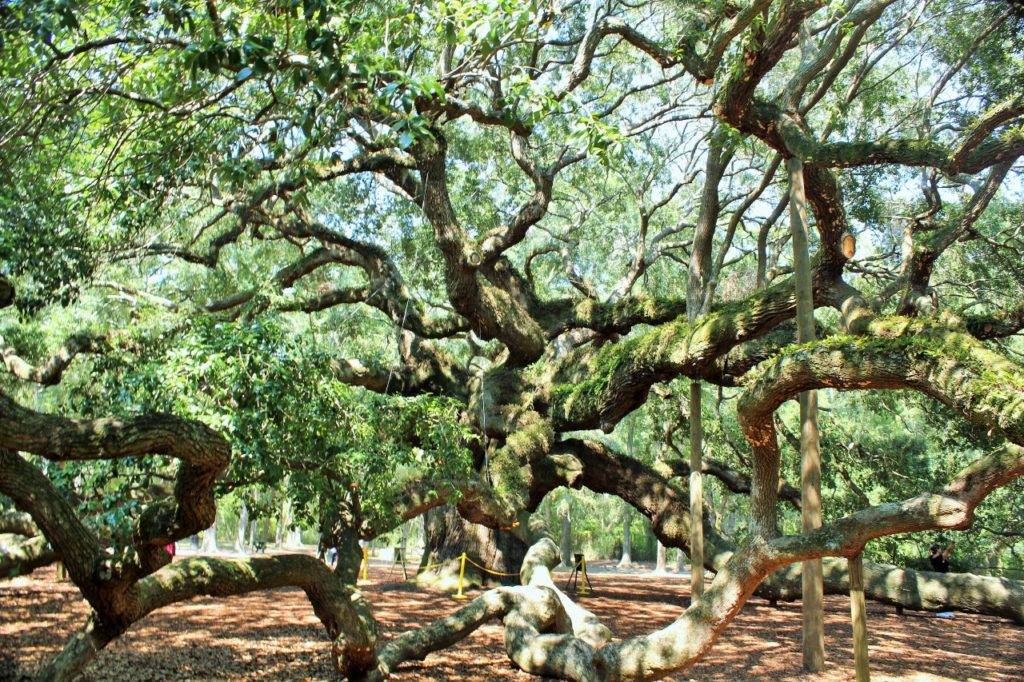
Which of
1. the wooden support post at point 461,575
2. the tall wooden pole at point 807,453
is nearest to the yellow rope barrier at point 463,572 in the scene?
the wooden support post at point 461,575

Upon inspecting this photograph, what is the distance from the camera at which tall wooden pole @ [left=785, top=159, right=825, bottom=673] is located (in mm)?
6574

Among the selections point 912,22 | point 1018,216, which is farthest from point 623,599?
point 912,22

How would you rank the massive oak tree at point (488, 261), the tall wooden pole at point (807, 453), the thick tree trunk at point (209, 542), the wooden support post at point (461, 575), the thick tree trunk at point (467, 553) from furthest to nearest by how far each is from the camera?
the thick tree trunk at point (209, 542)
the thick tree trunk at point (467, 553)
the wooden support post at point (461, 575)
the tall wooden pole at point (807, 453)
the massive oak tree at point (488, 261)

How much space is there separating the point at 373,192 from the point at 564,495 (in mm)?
18195

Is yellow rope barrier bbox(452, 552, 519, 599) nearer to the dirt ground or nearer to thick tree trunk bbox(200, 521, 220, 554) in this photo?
the dirt ground

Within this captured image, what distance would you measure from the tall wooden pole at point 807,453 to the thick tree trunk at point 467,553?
625cm

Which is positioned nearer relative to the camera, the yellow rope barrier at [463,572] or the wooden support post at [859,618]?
the wooden support post at [859,618]

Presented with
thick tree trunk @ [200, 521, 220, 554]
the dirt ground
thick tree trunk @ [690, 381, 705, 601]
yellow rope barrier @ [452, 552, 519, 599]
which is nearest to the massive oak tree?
thick tree trunk @ [690, 381, 705, 601]

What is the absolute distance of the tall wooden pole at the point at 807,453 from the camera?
6574 millimetres

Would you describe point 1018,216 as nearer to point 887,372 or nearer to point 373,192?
point 887,372

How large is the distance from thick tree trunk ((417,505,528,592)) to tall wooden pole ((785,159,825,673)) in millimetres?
6249

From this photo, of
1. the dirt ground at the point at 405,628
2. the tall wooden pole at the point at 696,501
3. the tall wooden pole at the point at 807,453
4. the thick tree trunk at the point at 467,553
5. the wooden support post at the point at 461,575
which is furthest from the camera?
the thick tree trunk at the point at 467,553

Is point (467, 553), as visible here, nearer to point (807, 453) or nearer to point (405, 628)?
→ point (405, 628)

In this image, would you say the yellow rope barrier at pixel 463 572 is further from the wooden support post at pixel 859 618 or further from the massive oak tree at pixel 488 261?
the wooden support post at pixel 859 618
